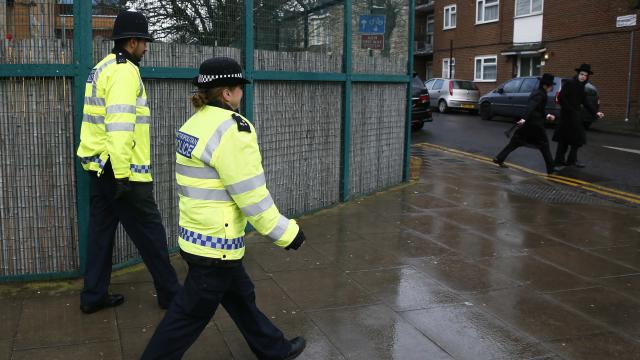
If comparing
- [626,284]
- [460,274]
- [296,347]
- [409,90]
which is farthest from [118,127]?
[409,90]

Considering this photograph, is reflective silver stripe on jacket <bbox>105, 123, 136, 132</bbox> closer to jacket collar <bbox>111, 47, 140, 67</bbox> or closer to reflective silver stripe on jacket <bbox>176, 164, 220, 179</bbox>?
jacket collar <bbox>111, 47, 140, 67</bbox>

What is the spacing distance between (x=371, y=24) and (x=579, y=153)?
23.9 ft

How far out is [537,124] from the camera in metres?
10.9

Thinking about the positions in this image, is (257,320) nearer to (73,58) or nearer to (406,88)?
(73,58)

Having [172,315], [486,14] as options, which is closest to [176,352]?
[172,315]

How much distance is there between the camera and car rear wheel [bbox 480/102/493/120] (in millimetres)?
23047

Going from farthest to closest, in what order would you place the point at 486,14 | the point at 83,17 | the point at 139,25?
the point at 486,14, the point at 83,17, the point at 139,25

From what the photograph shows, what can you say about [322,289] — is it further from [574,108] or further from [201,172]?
[574,108]

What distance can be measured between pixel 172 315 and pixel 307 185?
4.12m

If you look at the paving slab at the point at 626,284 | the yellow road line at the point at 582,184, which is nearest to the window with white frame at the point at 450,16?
the yellow road line at the point at 582,184

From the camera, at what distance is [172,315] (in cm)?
330

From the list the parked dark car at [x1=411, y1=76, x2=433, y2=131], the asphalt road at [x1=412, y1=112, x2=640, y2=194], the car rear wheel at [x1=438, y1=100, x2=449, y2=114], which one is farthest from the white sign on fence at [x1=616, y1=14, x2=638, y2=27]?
the parked dark car at [x1=411, y1=76, x2=433, y2=131]

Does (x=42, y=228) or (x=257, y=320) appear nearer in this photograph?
(x=257, y=320)

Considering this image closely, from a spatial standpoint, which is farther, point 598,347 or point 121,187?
point 121,187
